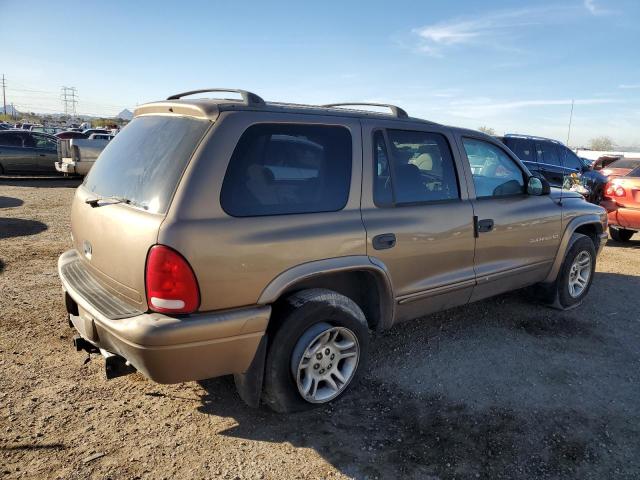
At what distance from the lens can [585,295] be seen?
525 cm

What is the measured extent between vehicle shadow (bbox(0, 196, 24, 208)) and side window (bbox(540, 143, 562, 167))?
38.2ft

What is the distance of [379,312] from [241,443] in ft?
4.06

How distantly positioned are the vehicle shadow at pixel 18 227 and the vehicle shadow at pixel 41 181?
262 inches

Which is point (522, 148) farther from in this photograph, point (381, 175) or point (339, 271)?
point (339, 271)

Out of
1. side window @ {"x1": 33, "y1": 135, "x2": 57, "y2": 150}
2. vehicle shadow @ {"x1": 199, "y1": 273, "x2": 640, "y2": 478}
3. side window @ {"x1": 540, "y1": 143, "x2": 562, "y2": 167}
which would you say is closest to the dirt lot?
vehicle shadow @ {"x1": 199, "y1": 273, "x2": 640, "y2": 478}

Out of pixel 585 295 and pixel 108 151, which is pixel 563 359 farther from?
pixel 108 151

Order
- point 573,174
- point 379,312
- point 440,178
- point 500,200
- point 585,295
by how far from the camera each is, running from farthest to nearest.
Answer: point 573,174 < point 585,295 < point 500,200 < point 440,178 < point 379,312

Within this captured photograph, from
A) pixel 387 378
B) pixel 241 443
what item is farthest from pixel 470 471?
pixel 241 443

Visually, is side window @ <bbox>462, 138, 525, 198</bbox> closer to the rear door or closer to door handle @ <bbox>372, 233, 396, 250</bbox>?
door handle @ <bbox>372, 233, 396, 250</bbox>

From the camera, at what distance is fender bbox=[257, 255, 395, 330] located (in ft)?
8.89

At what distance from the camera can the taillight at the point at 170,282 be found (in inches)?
95.3

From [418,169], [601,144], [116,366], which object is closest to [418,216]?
[418,169]

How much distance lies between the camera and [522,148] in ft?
Answer: 36.0

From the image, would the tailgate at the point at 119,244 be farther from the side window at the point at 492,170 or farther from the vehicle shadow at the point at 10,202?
the vehicle shadow at the point at 10,202
